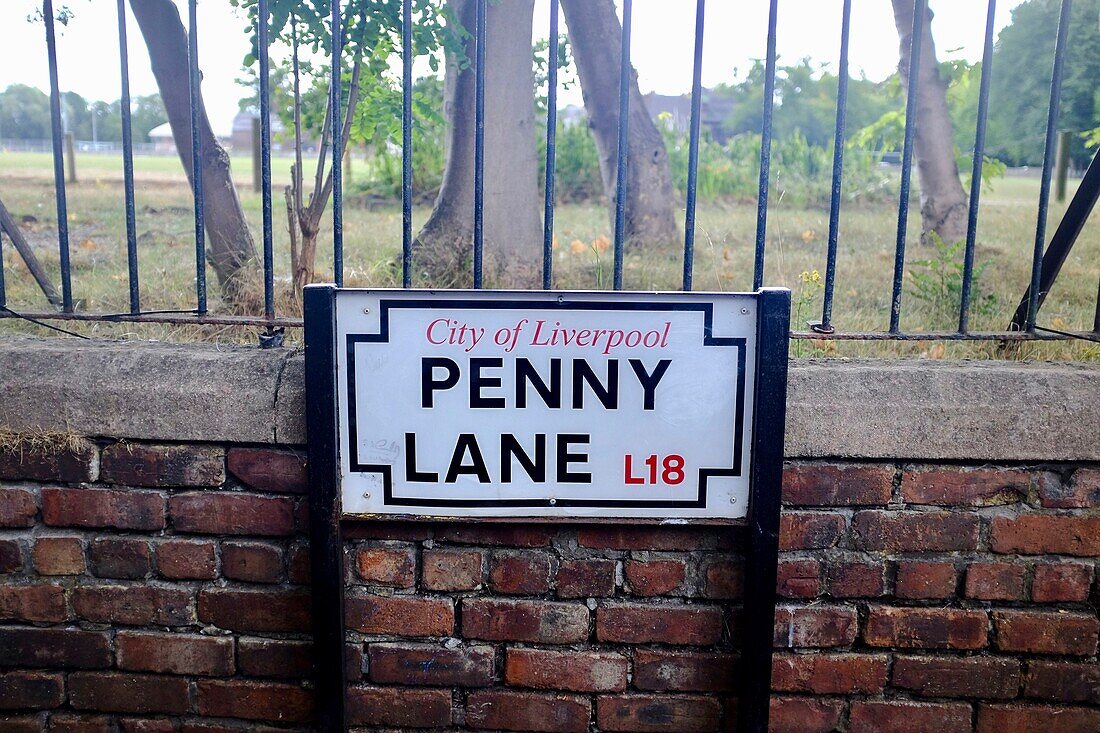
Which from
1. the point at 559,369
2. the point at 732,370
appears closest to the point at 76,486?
the point at 559,369

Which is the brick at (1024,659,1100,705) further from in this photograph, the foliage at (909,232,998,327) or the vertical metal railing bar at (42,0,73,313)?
the vertical metal railing bar at (42,0,73,313)

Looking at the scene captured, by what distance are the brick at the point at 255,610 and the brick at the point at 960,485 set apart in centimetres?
147

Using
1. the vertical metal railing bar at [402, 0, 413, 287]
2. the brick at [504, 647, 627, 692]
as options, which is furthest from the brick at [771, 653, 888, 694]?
the vertical metal railing bar at [402, 0, 413, 287]

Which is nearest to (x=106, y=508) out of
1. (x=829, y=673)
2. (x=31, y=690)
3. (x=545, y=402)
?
(x=31, y=690)

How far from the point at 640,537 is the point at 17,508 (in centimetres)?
153

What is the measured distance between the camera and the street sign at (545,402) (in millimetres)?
2098

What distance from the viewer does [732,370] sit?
6.89 ft

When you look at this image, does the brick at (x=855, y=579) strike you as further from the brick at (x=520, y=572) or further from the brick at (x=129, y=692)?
the brick at (x=129, y=692)

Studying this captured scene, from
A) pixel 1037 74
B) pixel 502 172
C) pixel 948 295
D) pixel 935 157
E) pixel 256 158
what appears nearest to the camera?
pixel 948 295

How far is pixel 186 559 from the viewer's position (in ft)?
7.49

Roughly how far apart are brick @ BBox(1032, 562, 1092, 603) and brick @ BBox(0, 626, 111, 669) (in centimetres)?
227

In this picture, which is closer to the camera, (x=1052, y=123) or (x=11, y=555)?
(x=1052, y=123)

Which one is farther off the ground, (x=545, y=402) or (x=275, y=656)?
(x=545, y=402)

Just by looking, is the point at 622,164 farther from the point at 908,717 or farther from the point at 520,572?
the point at 908,717
